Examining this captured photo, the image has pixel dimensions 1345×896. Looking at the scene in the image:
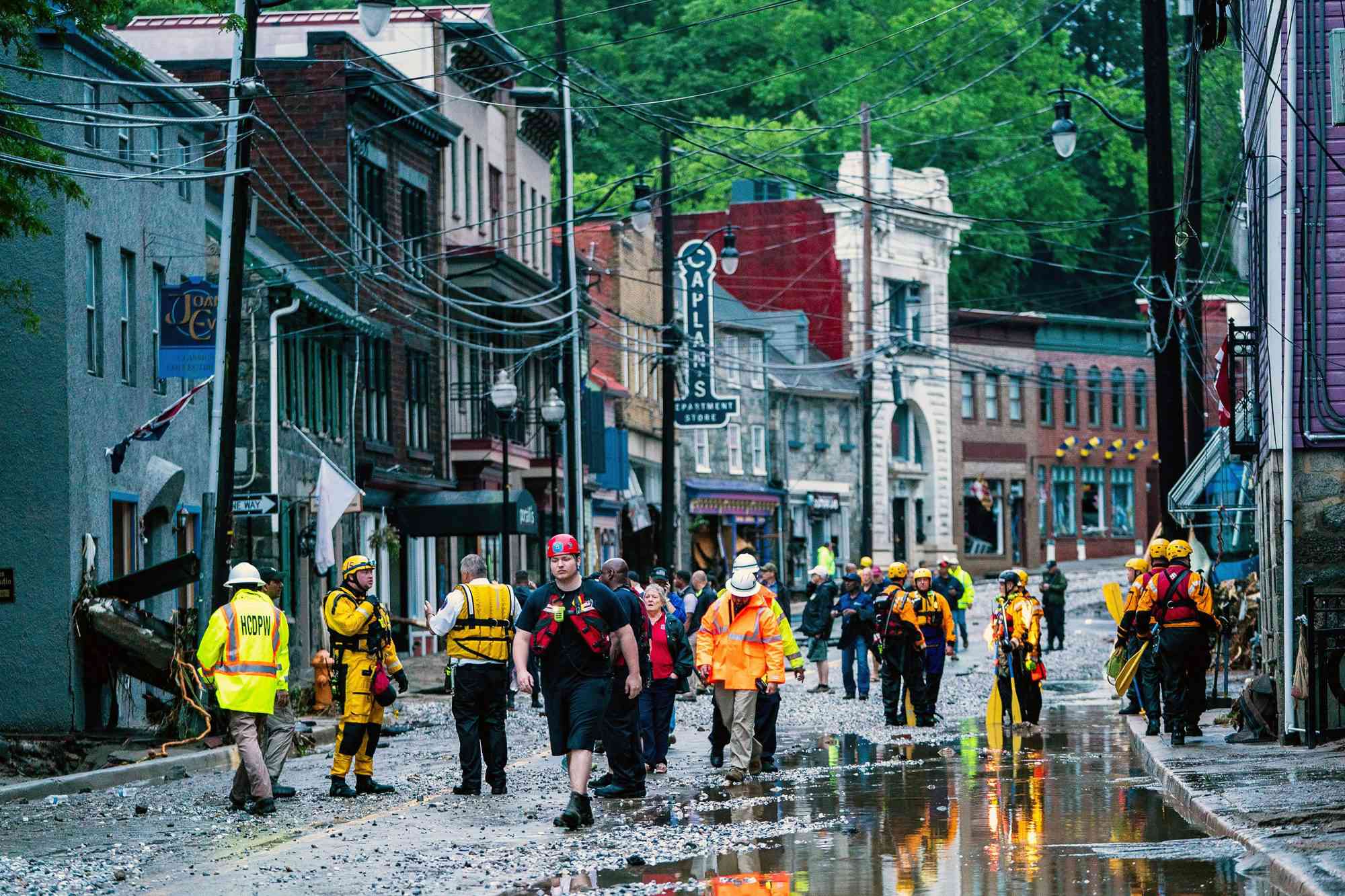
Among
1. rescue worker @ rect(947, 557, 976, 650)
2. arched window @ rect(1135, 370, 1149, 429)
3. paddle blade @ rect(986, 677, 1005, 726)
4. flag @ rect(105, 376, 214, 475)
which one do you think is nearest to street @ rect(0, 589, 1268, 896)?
paddle blade @ rect(986, 677, 1005, 726)

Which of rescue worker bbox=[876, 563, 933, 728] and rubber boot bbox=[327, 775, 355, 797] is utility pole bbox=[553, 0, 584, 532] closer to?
rescue worker bbox=[876, 563, 933, 728]

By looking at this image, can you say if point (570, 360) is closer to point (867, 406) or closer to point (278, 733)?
point (867, 406)

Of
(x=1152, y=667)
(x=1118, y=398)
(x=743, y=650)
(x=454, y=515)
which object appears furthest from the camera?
(x=1118, y=398)

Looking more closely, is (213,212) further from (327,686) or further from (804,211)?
(804,211)

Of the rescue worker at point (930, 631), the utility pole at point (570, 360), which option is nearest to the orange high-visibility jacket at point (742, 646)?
the rescue worker at point (930, 631)

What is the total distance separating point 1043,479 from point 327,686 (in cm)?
5767

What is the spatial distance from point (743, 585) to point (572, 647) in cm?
348

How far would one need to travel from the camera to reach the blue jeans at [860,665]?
29.9m

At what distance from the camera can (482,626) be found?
17.5 m

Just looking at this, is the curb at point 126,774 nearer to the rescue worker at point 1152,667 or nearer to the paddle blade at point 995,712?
the paddle blade at point 995,712

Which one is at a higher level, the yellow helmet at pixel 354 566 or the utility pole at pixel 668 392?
the utility pole at pixel 668 392

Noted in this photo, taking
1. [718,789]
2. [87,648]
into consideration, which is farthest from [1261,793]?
[87,648]

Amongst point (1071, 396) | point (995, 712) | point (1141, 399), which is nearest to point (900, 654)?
point (995, 712)

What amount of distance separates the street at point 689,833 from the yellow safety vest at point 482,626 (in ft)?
3.70
